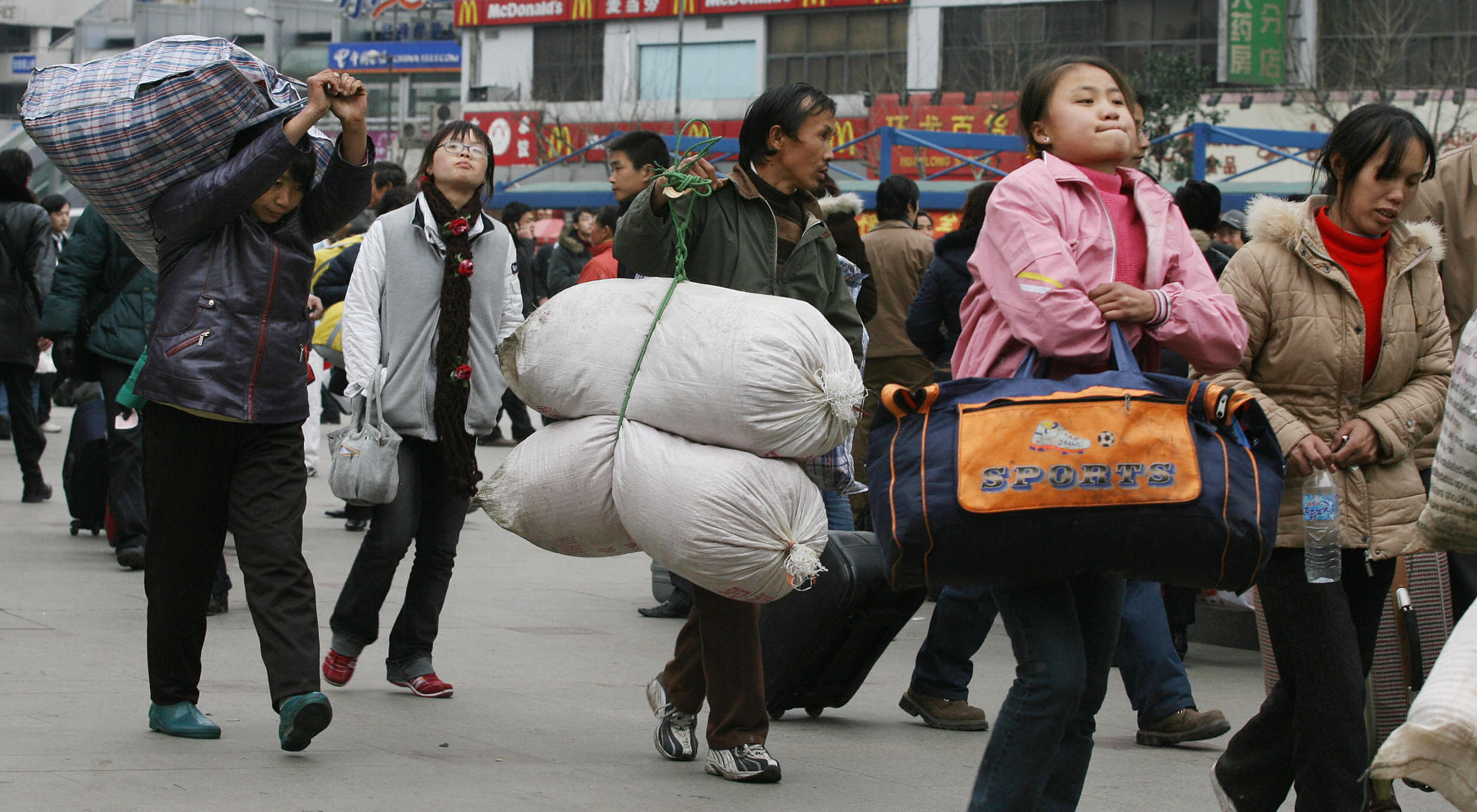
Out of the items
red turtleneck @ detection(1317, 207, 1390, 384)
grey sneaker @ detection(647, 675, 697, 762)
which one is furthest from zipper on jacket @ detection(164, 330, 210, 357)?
red turtleneck @ detection(1317, 207, 1390, 384)

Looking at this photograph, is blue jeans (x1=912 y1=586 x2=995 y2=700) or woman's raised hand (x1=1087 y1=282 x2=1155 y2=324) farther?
blue jeans (x1=912 y1=586 x2=995 y2=700)

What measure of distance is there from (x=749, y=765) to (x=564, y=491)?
0.93m

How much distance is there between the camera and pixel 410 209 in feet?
18.2

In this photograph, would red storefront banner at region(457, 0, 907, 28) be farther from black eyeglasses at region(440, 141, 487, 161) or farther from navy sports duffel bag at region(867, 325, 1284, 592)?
navy sports duffel bag at region(867, 325, 1284, 592)

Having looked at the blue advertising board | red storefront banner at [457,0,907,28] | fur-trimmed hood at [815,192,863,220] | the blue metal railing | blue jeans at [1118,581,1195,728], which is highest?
the blue advertising board

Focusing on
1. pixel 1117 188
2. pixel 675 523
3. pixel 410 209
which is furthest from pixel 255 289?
pixel 1117 188

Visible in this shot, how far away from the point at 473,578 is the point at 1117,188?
5322 millimetres

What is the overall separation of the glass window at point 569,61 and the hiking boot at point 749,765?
48.1m

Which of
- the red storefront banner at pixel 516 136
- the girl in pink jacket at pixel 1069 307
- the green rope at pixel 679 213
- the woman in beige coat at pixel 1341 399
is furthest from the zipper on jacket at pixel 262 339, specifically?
the red storefront banner at pixel 516 136

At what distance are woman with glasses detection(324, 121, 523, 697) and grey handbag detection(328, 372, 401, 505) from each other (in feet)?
0.19

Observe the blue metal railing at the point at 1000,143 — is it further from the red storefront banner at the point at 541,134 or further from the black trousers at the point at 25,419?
the red storefront banner at the point at 541,134

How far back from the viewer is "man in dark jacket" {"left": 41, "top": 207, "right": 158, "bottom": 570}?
7.45m

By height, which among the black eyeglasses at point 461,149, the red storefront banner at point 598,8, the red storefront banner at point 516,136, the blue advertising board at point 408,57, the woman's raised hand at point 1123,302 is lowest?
the woman's raised hand at point 1123,302

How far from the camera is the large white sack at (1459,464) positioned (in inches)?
104
